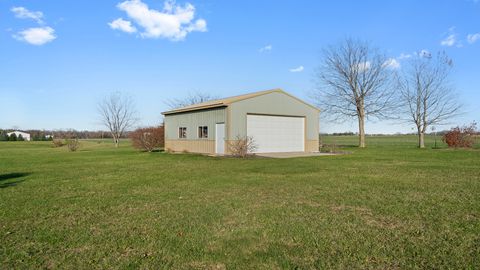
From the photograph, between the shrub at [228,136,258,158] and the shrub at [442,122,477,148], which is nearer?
the shrub at [228,136,258,158]

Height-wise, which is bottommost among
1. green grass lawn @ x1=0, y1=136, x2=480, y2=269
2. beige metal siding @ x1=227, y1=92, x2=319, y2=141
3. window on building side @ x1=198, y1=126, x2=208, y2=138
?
green grass lawn @ x1=0, y1=136, x2=480, y2=269

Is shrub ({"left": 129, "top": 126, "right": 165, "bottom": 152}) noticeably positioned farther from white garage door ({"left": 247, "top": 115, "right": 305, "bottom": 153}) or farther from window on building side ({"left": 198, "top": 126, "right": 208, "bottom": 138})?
white garage door ({"left": 247, "top": 115, "right": 305, "bottom": 153})

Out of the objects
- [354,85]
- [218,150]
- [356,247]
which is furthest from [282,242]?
[354,85]

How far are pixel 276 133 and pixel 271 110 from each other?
1633mm

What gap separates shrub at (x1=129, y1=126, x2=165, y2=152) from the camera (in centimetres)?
2912

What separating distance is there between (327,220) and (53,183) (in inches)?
327

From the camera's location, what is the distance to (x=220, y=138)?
21.1 m

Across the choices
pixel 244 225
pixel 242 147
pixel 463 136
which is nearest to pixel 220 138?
pixel 242 147

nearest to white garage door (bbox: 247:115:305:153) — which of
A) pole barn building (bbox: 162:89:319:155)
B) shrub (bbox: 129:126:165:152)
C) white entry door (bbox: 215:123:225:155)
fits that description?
pole barn building (bbox: 162:89:319:155)

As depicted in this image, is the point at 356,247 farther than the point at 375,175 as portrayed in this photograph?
No

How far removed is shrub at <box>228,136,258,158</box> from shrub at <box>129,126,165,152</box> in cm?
1171

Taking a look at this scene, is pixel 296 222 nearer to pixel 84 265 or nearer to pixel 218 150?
pixel 84 265

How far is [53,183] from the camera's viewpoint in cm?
981

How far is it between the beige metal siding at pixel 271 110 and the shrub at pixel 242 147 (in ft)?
1.24
